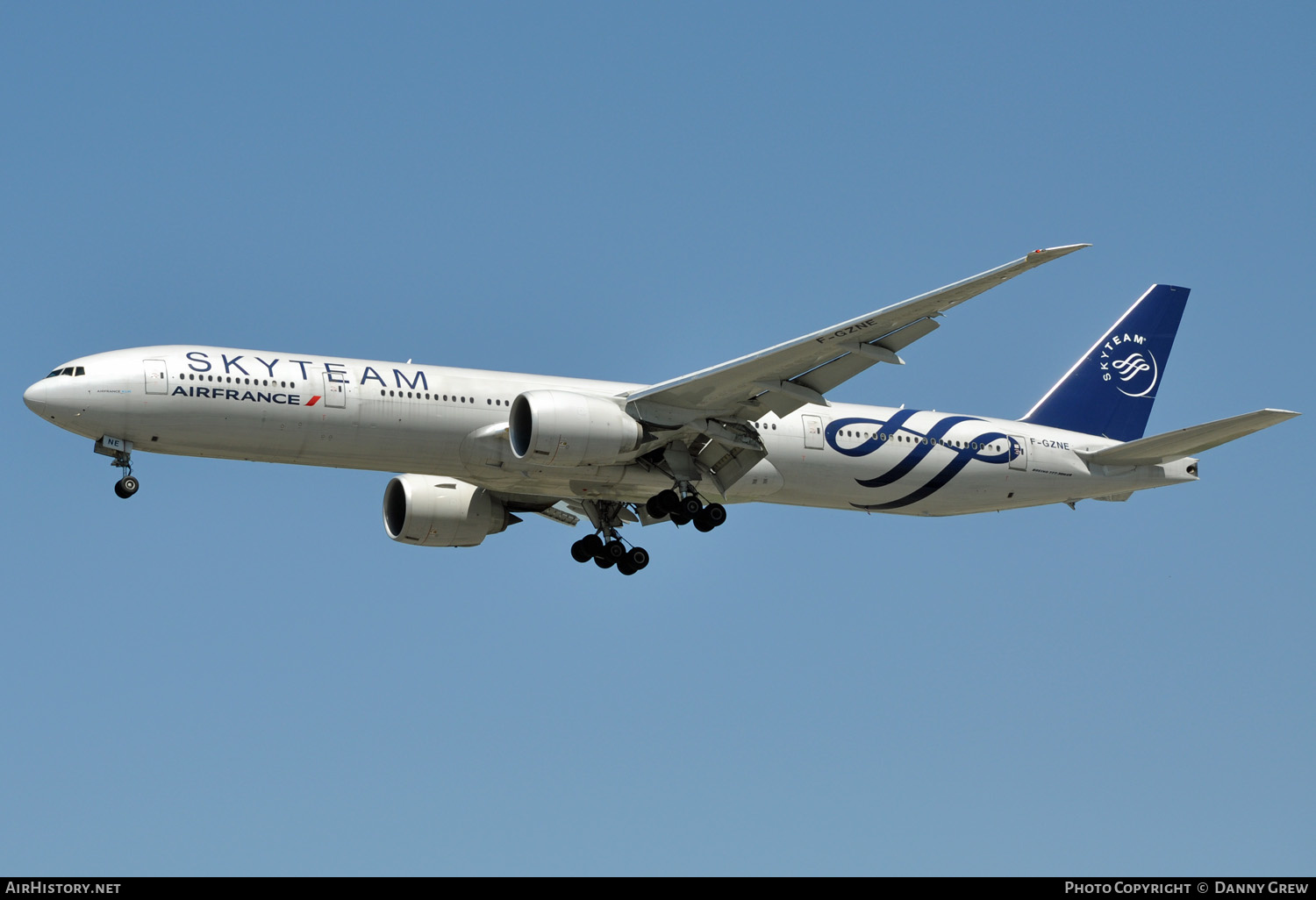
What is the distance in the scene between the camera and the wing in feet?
97.5

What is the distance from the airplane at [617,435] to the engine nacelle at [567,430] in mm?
41

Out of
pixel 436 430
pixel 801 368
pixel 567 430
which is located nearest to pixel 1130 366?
pixel 801 368

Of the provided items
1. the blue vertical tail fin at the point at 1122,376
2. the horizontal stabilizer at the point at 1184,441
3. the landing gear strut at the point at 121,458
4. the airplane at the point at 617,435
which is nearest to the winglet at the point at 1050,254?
the airplane at the point at 617,435

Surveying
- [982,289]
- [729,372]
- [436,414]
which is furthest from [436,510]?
[982,289]

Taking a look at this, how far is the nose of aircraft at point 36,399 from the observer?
1224 inches

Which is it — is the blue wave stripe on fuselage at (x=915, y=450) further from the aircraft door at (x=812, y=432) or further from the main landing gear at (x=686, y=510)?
the main landing gear at (x=686, y=510)

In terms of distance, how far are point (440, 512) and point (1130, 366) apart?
19.0 m

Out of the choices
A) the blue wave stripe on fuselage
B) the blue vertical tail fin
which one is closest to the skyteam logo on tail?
the blue vertical tail fin

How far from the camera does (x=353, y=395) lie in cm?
3216

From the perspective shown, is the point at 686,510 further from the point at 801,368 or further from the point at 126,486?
the point at 126,486

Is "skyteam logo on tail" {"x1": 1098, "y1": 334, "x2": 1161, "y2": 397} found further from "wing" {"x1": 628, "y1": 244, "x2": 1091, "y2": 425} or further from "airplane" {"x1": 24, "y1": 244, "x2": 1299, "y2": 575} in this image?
"wing" {"x1": 628, "y1": 244, "x2": 1091, "y2": 425}

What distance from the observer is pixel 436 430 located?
3253cm

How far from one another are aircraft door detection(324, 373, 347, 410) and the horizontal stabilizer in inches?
732
